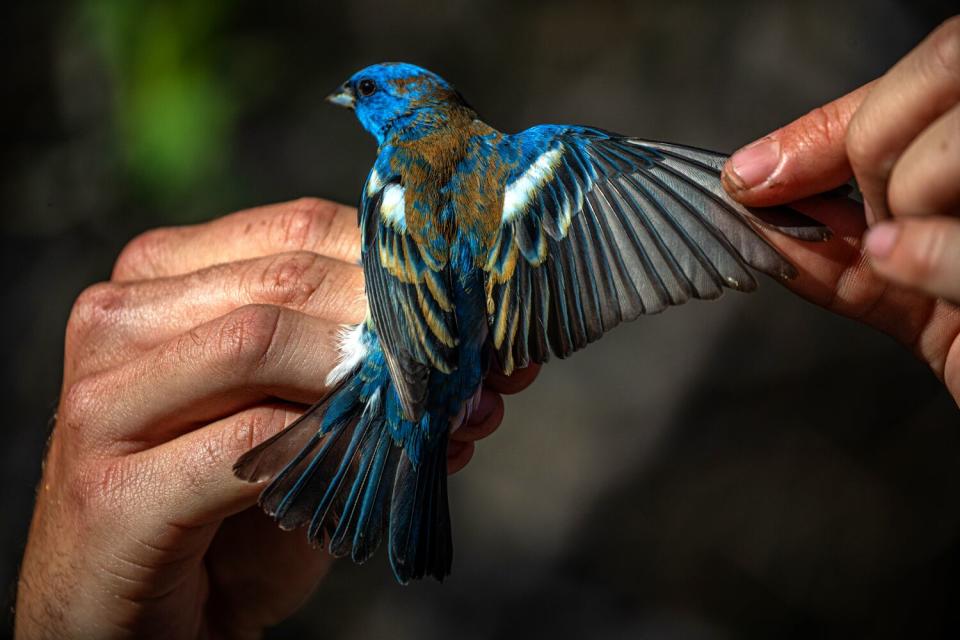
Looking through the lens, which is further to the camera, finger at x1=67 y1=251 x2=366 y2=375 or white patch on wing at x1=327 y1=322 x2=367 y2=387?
finger at x1=67 y1=251 x2=366 y2=375

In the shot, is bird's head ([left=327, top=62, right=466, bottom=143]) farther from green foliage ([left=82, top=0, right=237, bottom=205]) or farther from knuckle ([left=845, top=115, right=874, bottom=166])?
knuckle ([left=845, top=115, right=874, bottom=166])

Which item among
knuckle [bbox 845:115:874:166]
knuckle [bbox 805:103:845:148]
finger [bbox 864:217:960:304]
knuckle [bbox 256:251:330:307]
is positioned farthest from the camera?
knuckle [bbox 256:251:330:307]

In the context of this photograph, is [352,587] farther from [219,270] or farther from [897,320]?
[897,320]

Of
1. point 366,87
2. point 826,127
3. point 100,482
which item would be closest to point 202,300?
point 100,482

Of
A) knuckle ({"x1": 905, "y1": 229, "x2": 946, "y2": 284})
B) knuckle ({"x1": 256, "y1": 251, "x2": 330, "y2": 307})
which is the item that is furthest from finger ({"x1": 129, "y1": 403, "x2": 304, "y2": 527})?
knuckle ({"x1": 905, "y1": 229, "x2": 946, "y2": 284})

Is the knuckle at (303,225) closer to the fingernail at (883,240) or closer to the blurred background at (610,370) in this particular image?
the blurred background at (610,370)

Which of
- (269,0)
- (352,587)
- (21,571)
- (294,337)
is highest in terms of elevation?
(269,0)

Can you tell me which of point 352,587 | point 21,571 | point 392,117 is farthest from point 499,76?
point 21,571

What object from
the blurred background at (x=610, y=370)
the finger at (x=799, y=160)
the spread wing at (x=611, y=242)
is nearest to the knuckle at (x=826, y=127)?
the finger at (x=799, y=160)

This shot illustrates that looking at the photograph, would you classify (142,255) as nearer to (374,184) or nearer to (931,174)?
(374,184)
